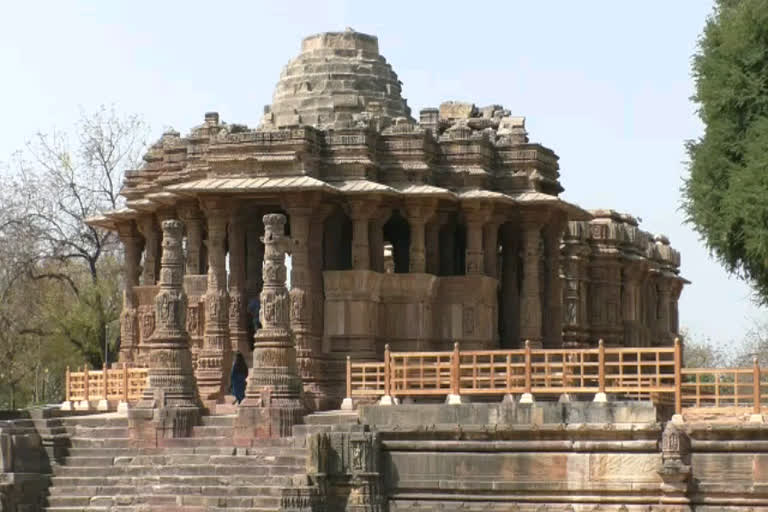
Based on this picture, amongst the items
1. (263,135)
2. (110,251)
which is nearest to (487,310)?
(263,135)

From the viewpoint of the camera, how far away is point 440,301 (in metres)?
31.3

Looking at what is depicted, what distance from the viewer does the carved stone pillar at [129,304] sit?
34.7 meters

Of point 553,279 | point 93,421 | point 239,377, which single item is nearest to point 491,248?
point 553,279

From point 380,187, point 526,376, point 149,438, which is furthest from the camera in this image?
point 380,187

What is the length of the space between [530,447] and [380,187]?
289 inches

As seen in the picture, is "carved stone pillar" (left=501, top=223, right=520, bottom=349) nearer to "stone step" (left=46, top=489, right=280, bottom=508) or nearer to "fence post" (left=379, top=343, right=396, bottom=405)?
"fence post" (left=379, top=343, right=396, bottom=405)

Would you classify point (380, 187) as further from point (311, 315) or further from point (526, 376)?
point (526, 376)

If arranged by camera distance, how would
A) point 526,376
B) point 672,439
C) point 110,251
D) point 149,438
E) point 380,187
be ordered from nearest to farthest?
point 672,439 < point 526,376 < point 149,438 < point 380,187 < point 110,251

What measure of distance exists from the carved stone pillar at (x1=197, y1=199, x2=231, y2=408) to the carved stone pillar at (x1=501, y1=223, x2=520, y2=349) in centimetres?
592

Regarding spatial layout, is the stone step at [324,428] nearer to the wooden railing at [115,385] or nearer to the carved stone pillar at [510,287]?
the wooden railing at [115,385]

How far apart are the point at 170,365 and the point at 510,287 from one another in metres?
9.02

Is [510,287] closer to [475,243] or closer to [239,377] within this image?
[475,243]

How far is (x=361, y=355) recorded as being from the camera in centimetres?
2992

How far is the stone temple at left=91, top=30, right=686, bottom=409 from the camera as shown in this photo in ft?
99.1
